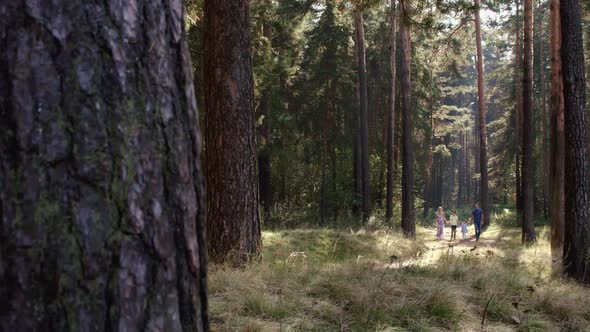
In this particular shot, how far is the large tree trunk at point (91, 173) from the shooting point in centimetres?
109

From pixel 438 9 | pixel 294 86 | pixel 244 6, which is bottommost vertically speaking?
pixel 244 6

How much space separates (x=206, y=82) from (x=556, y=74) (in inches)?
432

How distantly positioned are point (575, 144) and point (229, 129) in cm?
593

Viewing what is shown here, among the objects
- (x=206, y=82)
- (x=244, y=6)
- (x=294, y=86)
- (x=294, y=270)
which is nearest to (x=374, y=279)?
(x=294, y=270)

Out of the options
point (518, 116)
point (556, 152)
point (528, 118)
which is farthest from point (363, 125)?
point (518, 116)

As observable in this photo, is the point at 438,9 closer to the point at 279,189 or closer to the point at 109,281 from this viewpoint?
the point at 109,281

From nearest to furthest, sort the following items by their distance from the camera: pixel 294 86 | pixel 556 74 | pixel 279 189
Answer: pixel 556 74
pixel 279 189
pixel 294 86

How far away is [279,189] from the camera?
23203mm

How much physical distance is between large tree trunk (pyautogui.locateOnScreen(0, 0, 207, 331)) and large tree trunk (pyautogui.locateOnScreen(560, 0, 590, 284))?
821 cm

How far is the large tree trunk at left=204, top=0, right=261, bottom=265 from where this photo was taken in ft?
19.1

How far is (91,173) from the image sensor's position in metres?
1.14

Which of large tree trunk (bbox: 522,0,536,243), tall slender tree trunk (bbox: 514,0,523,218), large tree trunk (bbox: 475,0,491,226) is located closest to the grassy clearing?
large tree trunk (bbox: 522,0,536,243)

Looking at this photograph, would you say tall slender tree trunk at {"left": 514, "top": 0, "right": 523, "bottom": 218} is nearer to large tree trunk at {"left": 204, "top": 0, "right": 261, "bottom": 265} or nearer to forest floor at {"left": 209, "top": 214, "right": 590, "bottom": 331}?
forest floor at {"left": 209, "top": 214, "right": 590, "bottom": 331}

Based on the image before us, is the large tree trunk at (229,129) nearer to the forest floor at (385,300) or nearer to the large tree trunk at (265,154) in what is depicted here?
the forest floor at (385,300)
